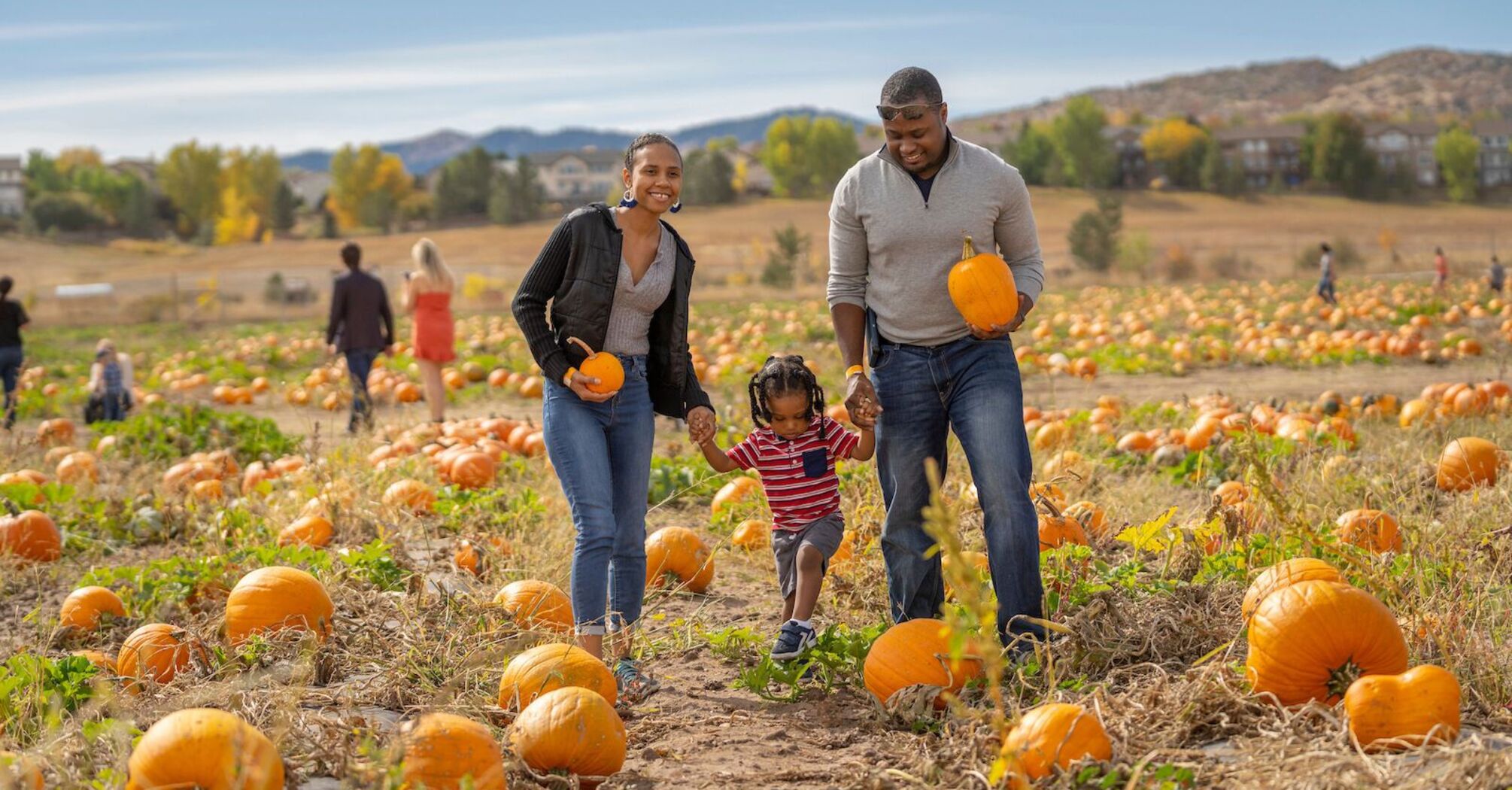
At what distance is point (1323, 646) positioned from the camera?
3775 mm

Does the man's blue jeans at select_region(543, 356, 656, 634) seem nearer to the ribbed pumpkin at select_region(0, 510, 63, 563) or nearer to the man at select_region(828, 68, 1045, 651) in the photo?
the man at select_region(828, 68, 1045, 651)

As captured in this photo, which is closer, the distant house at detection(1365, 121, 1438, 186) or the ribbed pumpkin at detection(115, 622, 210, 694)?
the ribbed pumpkin at detection(115, 622, 210, 694)

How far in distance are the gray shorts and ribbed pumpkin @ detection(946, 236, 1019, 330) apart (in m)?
1.03

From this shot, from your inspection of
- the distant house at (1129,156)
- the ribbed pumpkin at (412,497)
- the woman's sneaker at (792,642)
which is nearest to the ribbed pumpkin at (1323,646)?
the woman's sneaker at (792,642)

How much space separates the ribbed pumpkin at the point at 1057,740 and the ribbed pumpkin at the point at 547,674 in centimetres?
140

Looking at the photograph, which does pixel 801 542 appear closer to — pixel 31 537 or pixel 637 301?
pixel 637 301

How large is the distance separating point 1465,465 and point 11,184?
161644 mm

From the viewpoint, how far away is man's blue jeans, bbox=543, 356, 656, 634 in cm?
472

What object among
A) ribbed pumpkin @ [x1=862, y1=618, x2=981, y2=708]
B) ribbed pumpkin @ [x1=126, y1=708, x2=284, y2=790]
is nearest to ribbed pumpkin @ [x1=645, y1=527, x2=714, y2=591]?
ribbed pumpkin @ [x1=862, y1=618, x2=981, y2=708]

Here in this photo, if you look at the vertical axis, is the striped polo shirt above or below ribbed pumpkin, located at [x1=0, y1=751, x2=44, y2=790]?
above

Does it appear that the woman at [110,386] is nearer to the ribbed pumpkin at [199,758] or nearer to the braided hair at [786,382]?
the braided hair at [786,382]

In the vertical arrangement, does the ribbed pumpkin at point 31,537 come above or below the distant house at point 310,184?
below

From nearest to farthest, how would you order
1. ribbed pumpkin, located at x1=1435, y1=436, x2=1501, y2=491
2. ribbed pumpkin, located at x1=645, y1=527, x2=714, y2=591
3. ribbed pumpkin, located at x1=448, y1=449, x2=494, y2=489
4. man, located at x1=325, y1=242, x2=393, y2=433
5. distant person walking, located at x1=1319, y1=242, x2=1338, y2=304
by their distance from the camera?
ribbed pumpkin, located at x1=645, y1=527, x2=714, y2=591
ribbed pumpkin, located at x1=1435, y1=436, x2=1501, y2=491
ribbed pumpkin, located at x1=448, y1=449, x2=494, y2=489
man, located at x1=325, y1=242, x2=393, y2=433
distant person walking, located at x1=1319, y1=242, x2=1338, y2=304

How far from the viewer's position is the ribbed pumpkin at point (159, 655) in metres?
4.71
